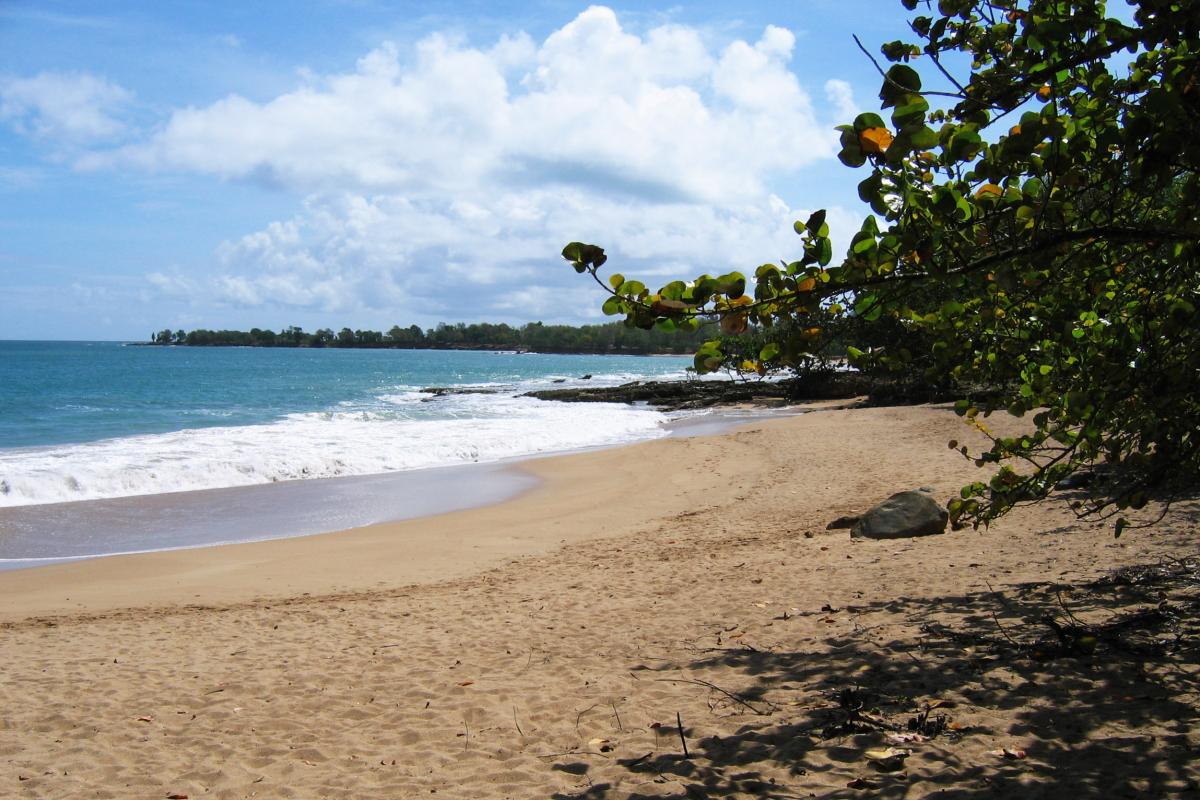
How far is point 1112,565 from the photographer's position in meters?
6.68

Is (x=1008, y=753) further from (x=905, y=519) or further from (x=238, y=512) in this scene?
(x=238, y=512)

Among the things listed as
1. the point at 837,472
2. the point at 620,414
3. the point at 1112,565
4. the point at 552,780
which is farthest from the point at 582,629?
the point at 620,414

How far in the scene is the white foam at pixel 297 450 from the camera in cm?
1650

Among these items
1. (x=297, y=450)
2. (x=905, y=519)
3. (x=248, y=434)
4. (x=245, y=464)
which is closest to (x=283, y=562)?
(x=905, y=519)

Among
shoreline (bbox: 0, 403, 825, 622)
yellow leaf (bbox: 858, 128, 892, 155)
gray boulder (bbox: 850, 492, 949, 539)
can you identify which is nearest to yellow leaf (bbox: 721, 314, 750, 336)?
yellow leaf (bbox: 858, 128, 892, 155)

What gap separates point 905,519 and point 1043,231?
6281mm

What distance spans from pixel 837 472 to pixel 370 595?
906cm

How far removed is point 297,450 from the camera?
20.5m

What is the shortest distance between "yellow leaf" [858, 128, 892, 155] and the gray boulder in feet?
22.5

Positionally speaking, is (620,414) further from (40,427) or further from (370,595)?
(370,595)

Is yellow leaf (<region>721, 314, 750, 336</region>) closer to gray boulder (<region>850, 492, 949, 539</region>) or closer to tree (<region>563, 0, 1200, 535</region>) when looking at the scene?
tree (<region>563, 0, 1200, 535</region>)

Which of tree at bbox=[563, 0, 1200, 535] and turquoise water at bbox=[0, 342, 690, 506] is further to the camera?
turquoise water at bbox=[0, 342, 690, 506]

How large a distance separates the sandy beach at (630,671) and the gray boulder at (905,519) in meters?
0.23

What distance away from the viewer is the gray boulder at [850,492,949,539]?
28.9ft
